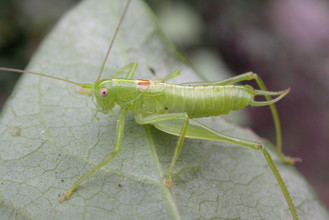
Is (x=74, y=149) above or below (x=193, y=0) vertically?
below

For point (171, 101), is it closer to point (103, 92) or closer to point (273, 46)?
point (103, 92)

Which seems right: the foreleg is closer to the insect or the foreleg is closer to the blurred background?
the insect

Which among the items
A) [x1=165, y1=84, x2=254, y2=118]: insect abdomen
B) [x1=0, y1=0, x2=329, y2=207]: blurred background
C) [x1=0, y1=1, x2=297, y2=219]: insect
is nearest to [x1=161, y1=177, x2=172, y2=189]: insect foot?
[x1=0, y1=1, x2=297, y2=219]: insect

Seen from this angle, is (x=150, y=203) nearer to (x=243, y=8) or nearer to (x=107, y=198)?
(x=107, y=198)

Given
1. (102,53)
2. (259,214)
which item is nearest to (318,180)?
(259,214)

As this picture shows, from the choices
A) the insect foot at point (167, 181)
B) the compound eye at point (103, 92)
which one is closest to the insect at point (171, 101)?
the compound eye at point (103, 92)

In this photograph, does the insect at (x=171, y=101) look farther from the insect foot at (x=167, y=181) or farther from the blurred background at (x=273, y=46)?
the blurred background at (x=273, y=46)

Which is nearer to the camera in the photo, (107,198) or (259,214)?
(107,198)
